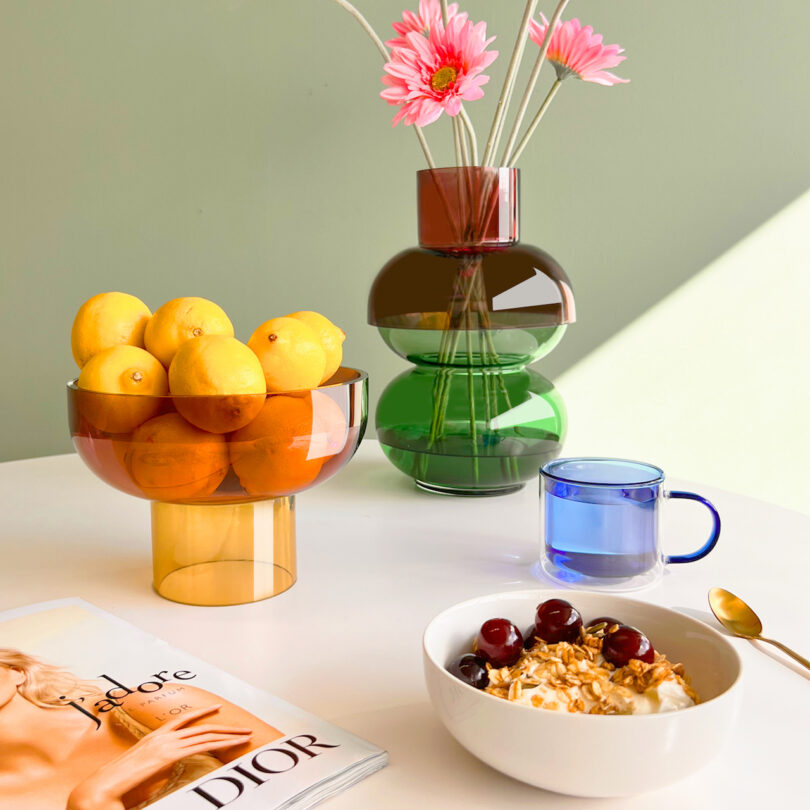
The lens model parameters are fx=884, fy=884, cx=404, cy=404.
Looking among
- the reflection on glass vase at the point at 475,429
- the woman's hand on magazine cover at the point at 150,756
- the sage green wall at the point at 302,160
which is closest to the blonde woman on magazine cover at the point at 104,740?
the woman's hand on magazine cover at the point at 150,756

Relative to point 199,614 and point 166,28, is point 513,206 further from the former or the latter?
point 166,28

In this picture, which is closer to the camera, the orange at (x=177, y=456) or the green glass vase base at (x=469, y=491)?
the orange at (x=177, y=456)

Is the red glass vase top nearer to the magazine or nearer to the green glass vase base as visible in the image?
the green glass vase base

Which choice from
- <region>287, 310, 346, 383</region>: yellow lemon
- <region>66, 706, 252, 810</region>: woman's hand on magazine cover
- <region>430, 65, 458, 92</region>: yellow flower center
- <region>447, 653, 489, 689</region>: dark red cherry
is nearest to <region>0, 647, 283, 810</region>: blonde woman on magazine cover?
<region>66, 706, 252, 810</region>: woman's hand on magazine cover

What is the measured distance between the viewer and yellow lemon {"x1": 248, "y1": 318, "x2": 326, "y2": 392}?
70 centimetres

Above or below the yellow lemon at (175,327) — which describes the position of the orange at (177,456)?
below

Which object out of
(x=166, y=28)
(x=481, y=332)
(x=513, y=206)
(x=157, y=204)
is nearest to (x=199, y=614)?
(x=481, y=332)

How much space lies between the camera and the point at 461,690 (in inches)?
17.8

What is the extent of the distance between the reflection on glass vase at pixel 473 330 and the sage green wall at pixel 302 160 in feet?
2.21

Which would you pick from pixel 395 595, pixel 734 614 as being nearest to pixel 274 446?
pixel 395 595

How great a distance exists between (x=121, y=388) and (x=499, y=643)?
357mm

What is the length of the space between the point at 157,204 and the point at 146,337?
100 cm

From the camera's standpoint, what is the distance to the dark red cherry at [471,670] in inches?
19.4

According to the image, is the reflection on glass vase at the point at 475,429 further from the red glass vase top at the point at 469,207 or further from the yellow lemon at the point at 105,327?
the yellow lemon at the point at 105,327
